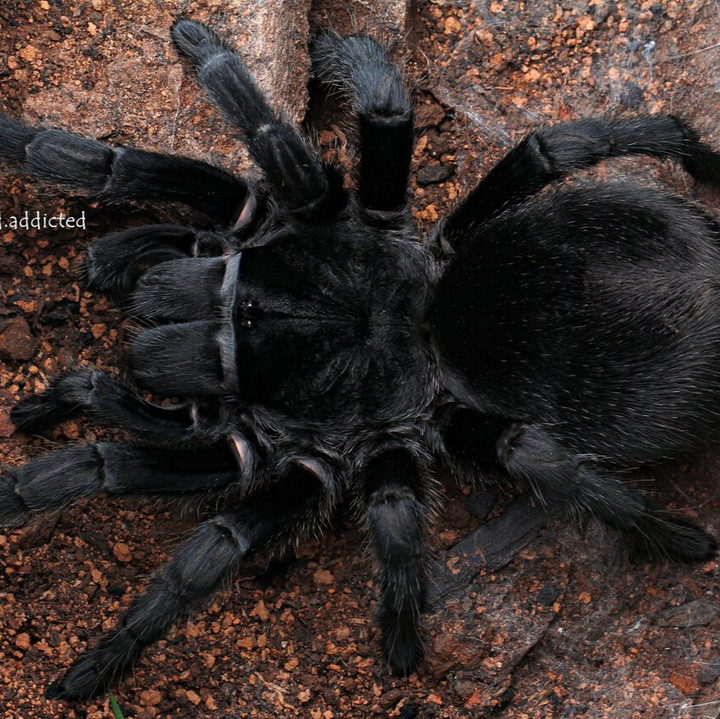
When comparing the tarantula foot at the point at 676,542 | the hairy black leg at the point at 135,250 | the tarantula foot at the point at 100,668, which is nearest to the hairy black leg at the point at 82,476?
the tarantula foot at the point at 100,668

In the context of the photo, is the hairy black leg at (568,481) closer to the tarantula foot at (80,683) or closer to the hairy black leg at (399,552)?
the hairy black leg at (399,552)

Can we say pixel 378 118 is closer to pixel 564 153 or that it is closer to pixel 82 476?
pixel 564 153

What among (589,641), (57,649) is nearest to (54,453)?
(57,649)

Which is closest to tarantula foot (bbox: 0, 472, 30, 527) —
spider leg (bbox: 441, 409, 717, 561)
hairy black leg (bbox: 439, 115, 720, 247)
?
spider leg (bbox: 441, 409, 717, 561)

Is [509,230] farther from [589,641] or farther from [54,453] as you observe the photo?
[54,453]

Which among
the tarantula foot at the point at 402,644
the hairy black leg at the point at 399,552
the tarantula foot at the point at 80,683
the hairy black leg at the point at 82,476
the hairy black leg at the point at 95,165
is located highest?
the hairy black leg at the point at 95,165

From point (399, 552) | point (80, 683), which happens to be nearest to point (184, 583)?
point (80, 683)
